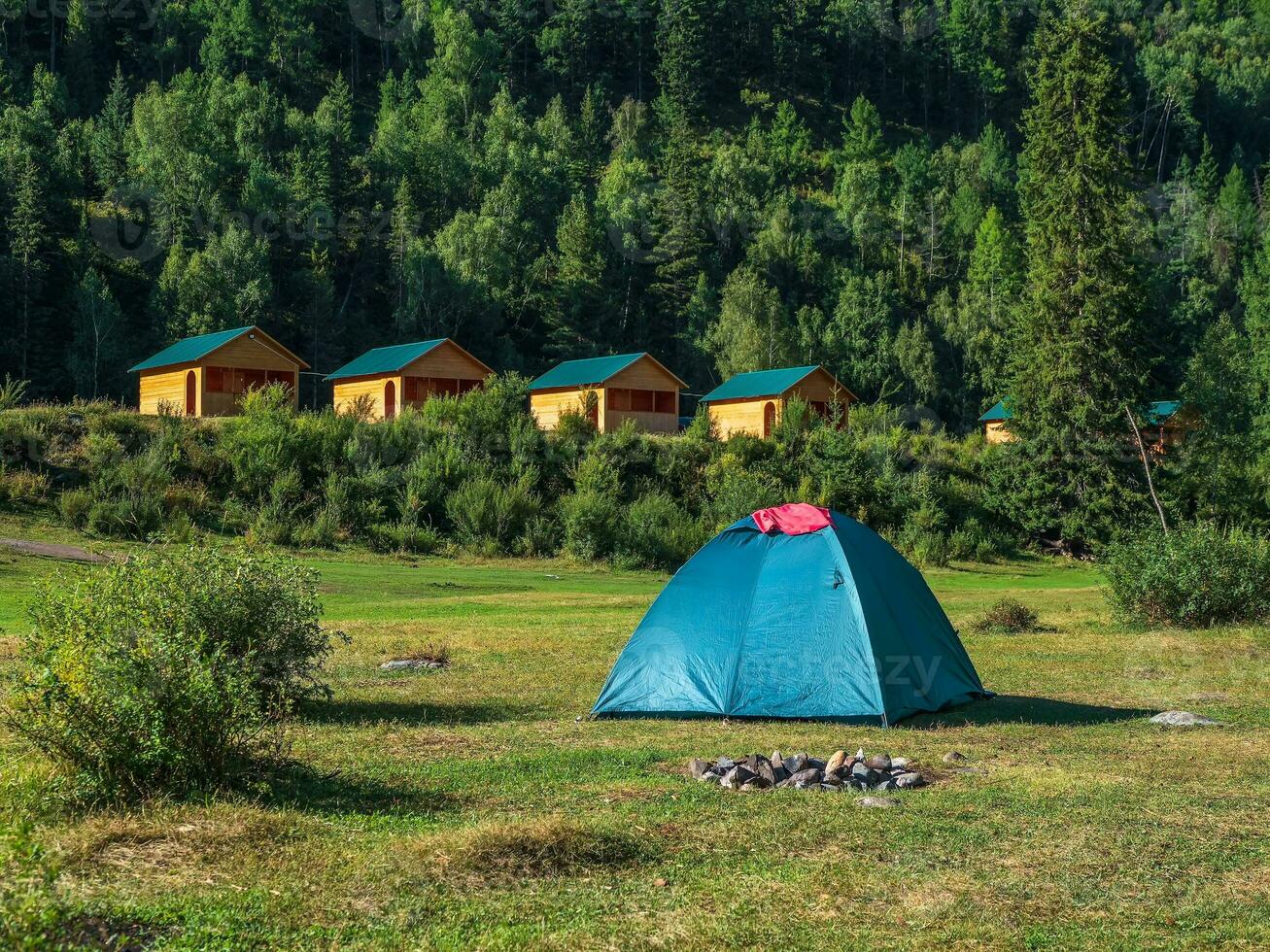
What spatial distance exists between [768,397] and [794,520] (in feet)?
161

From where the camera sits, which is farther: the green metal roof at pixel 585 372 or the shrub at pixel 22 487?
the green metal roof at pixel 585 372

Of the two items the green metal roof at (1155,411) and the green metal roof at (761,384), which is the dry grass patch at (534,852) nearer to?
the green metal roof at (1155,411)

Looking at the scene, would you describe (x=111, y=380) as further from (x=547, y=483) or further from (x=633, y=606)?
(x=633, y=606)

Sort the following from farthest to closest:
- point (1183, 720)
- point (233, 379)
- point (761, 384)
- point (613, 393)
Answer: point (761, 384), point (613, 393), point (233, 379), point (1183, 720)

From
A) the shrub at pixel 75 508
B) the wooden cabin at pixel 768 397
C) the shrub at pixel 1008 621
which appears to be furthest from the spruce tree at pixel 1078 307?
the shrub at pixel 75 508

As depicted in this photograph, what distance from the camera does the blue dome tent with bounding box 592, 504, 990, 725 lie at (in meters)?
13.7

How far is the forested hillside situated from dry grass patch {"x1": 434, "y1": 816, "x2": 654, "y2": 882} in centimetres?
5043

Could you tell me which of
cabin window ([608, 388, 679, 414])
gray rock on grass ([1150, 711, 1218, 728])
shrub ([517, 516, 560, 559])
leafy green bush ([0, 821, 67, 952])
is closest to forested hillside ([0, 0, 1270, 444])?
cabin window ([608, 388, 679, 414])

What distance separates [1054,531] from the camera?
55531 millimetres

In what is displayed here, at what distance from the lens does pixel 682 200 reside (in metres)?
102

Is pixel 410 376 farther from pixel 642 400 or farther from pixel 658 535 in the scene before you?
pixel 658 535

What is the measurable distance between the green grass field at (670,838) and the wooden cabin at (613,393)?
149ft

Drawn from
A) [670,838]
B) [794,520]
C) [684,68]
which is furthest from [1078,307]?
[684,68]

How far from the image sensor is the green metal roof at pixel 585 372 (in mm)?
60844
